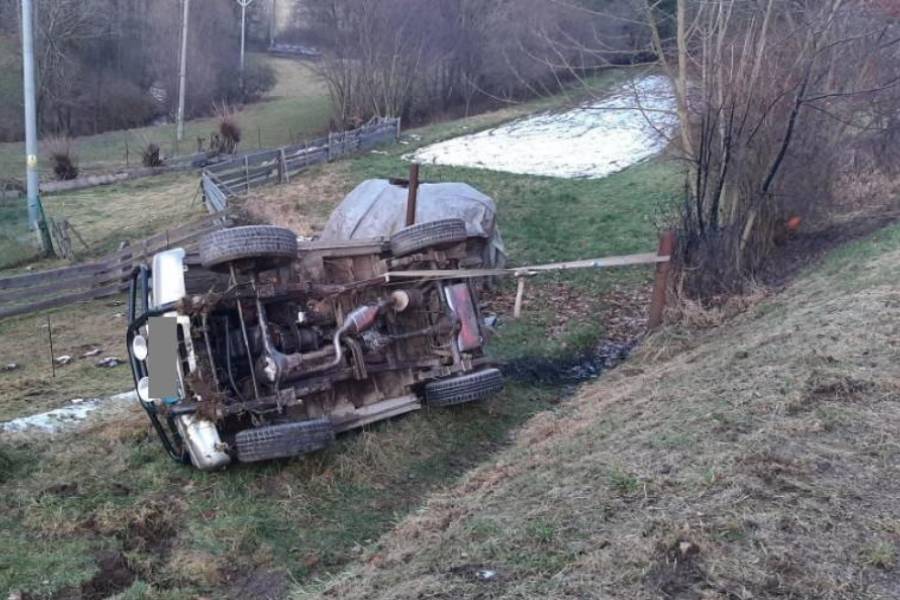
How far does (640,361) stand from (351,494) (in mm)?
3737

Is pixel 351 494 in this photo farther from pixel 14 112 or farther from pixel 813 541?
pixel 14 112

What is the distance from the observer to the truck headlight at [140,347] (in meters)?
6.02

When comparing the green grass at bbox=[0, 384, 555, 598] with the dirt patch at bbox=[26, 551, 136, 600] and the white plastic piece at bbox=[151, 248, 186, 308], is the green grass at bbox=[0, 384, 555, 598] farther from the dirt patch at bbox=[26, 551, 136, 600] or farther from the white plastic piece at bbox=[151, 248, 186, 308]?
the white plastic piece at bbox=[151, 248, 186, 308]

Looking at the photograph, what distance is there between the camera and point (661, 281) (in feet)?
29.0

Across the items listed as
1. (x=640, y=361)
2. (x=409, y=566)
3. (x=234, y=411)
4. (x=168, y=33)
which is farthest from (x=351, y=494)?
(x=168, y=33)

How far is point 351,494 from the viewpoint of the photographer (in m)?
6.06

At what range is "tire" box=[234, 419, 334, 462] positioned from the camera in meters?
5.79

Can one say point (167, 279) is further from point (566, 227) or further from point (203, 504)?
point (566, 227)

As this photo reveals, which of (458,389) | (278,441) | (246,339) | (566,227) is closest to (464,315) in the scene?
(458,389)

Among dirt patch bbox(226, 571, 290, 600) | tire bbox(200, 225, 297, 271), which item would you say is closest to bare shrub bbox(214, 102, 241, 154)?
tire bbox(200, 225, 297, 271)

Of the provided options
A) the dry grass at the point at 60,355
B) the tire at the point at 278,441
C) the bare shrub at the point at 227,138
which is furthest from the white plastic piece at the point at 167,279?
the bare shrub at the point at 227,138

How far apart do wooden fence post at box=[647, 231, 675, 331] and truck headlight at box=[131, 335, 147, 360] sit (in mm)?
5205

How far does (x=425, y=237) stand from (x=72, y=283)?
28.0 feet

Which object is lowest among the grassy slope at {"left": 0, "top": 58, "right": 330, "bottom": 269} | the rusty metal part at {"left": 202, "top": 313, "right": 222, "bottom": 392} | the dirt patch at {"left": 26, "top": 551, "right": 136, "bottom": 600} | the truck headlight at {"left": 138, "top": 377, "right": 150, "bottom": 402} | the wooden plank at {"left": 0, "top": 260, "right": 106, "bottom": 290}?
the grassy slope at {"left": 0, "top": 58, "right": 330, "bottom": 269}
